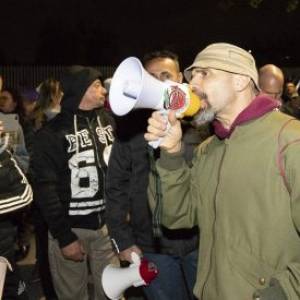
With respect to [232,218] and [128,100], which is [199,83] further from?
[232,218]

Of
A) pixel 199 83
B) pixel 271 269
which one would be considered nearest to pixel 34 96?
pixel 199 83

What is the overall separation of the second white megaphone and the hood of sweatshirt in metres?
2.06

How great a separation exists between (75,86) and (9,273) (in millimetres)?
1605

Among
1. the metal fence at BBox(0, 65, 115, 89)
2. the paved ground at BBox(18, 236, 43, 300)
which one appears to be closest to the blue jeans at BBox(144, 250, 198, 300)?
the paved ground at BBox(18, 236, 43, 300)

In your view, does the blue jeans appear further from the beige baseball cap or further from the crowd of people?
the beige baseball cap

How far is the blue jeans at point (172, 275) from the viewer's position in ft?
12.9

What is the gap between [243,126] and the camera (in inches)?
104

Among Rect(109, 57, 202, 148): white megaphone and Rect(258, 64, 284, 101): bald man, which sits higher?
Rect(109, 57, 202, 148): white megaphone

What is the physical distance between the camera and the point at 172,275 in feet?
13.1

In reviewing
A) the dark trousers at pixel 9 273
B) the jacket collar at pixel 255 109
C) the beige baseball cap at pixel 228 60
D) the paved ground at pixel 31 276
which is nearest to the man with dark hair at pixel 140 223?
the dark trousers at pixel 9 273

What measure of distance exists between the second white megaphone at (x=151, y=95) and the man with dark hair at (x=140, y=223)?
118 cm

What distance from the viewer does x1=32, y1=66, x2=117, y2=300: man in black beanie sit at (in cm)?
462

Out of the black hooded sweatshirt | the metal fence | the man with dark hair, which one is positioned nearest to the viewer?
the man with dark hair

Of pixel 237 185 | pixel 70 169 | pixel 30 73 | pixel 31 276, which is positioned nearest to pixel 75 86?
pixel 70 169
